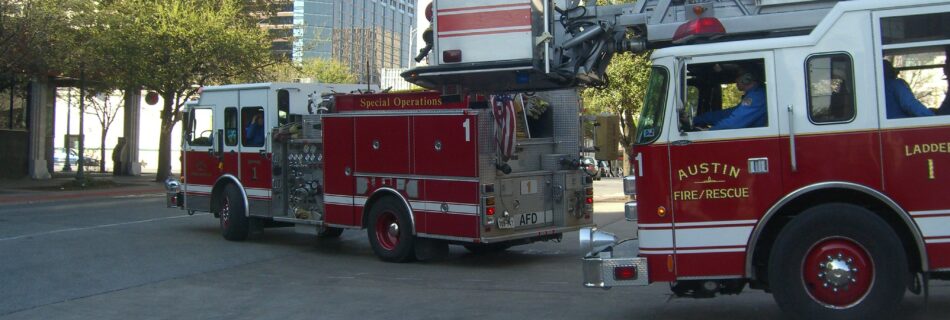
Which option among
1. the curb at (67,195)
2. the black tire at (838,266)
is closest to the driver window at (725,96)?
the black tire at (838,266)

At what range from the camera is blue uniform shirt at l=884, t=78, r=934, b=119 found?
239 inches

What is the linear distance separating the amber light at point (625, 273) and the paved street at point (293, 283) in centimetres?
119

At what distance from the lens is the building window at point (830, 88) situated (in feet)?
20.3

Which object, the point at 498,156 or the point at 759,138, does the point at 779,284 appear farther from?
the point at 498,156

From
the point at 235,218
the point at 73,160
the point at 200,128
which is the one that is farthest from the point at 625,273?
the point at 73,160

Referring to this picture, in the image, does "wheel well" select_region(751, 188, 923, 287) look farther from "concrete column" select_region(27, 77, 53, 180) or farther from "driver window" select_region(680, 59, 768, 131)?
"concrete column" select_region(27, 77, 53, 180)

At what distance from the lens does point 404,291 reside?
9.50 m

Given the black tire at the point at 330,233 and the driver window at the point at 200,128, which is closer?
the black tire at the point at 330,233

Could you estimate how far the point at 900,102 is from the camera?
6109 mm

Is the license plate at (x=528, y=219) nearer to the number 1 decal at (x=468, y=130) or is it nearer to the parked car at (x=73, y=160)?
the number 1 decal at (x=468, y=130)

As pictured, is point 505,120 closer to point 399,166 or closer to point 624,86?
point 399,166

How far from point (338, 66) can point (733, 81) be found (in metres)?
47.6

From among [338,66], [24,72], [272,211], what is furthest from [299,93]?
[338,66]

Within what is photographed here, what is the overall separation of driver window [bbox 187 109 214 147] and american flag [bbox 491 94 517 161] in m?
6.20
